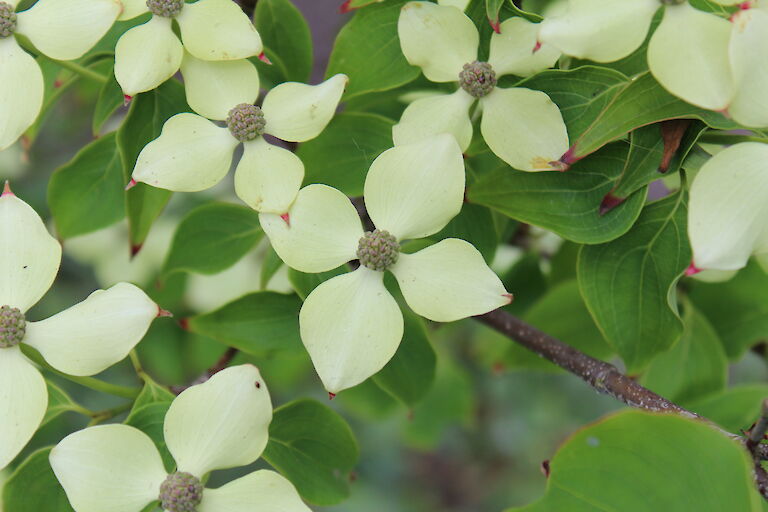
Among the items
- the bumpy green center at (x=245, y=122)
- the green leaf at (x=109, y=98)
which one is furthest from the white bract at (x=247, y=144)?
the green leaf at (x=109, y=98)

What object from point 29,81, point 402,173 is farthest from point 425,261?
point 29,81

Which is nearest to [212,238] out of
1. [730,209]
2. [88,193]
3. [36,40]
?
[88,193]

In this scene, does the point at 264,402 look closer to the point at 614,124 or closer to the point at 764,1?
the point at 614,124

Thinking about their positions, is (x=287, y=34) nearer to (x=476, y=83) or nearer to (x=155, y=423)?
(x=476, y=83)

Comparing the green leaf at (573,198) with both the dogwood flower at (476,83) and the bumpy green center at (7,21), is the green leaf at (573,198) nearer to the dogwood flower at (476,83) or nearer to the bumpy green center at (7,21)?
the dogwood flower at (476,83)

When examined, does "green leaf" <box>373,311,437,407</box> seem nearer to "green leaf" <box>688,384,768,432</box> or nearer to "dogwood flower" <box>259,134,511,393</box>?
"dogwood flower" <box>259,134,511,393</box>

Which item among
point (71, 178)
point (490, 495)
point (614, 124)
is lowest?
point (490, 495)
